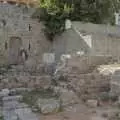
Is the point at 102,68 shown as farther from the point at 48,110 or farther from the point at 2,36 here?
the point at 2,36

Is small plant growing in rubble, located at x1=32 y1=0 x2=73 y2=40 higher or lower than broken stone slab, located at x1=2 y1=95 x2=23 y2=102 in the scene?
higher

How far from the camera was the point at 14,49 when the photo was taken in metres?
22.1

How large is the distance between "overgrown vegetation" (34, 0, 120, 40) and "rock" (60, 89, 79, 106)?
9.44m

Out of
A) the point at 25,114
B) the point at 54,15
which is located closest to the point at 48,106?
the point at 25,114

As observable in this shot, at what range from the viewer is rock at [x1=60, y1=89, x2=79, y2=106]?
1190 cm

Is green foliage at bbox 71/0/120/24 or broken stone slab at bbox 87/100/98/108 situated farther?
green foliage at bbox 71/0/120/24

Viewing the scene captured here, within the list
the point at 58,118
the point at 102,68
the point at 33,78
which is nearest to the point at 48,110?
the point at 58,118

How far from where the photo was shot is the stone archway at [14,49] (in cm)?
2188

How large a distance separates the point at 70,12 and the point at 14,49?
447 centimetres

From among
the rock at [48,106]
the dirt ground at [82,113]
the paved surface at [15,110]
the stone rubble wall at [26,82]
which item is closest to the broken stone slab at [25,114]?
the paved surface at [15,110]

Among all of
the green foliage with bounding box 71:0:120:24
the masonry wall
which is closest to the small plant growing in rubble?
the green foliage with bounding box 71:0:120:24

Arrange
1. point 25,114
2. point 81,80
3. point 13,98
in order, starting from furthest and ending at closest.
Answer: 1. point 81,80
2. point 13,98
3. point 25,114

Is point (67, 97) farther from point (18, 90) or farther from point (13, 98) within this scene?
point (18, 90)

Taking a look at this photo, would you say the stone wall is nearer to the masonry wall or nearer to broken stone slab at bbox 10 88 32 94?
the masonry wall
